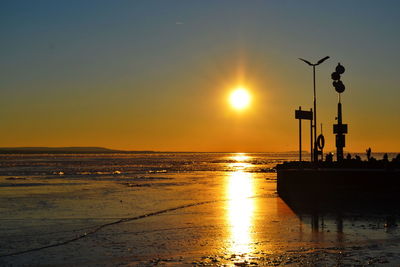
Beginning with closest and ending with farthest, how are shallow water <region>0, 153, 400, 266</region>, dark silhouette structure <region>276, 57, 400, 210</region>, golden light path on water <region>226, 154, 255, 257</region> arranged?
1. shallow water <region>0, 153, 400, 266</region>
2. golden light path on water <region>226, 154, 255, 257</region>
3. dark silhouette structure <region>276, 57, 400, 210</region>

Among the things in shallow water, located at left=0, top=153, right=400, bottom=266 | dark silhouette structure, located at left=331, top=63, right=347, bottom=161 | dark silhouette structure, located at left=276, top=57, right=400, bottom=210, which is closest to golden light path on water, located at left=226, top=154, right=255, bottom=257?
shallow water, located at left=0, top=153, right=400, bottom=266

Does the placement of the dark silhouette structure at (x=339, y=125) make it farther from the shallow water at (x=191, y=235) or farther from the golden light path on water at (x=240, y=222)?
the shallow water at (x=191, y=235)

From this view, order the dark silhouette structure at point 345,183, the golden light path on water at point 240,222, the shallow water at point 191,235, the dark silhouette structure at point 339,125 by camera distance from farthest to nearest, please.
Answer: the dark silhouette structure at point 339,125, the dark silhouette structure at point 345,183, the golden light path on water at point 240,222, the shallow water at point 191,235

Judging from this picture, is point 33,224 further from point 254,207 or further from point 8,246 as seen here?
point 254,207

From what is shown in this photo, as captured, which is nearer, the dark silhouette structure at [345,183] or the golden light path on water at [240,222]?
the golden light path on water at [240,222]

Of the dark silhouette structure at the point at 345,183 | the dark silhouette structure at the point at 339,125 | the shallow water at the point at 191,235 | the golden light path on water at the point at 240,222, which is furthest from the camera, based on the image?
the dark silhouette structure at the point at 339,125

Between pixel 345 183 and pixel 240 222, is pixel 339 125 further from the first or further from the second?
pixel 240 222

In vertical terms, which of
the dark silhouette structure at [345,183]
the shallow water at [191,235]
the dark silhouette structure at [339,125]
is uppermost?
the dark silhouette structure at [339,125]

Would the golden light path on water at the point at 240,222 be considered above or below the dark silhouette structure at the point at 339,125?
below

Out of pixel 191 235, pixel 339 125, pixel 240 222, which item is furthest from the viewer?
pixel 339 125

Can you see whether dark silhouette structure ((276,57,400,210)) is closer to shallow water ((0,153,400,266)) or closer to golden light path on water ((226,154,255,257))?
golden light path on water ((226,154,255,257))

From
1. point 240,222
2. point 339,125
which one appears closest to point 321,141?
point 339,125

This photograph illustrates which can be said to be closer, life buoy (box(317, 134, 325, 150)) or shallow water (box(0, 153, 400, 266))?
shallow water (box(0, 153, 400, 266))

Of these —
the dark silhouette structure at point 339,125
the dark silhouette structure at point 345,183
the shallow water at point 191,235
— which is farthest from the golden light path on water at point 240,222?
the dark silhouette structure at point 339,125
